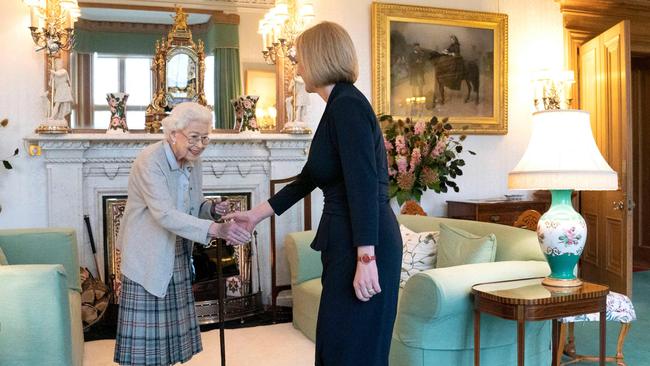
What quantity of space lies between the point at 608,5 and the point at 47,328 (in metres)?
5.77

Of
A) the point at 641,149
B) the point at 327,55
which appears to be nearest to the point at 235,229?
the point at 327,55

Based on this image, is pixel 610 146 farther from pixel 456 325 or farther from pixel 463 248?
pixel 456 325

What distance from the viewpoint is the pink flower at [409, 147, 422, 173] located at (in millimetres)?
4547

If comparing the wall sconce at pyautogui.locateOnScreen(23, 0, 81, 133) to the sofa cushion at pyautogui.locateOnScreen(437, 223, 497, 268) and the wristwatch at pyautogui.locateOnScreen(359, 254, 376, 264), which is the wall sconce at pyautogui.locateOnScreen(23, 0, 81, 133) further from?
the wristwatch at pyautogui.locateOnScreen(359, 254, 376, 264)

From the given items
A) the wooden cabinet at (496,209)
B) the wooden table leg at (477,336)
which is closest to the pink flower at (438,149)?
the wooden cabinet at (496,209)

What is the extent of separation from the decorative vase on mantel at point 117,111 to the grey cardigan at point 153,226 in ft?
7.58

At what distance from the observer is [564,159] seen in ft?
8.86

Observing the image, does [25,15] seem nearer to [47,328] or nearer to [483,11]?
[47,328]

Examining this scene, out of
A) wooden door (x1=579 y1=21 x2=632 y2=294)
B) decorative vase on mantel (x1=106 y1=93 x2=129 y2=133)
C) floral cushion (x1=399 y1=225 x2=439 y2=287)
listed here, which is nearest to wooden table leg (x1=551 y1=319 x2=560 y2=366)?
floral cushion (x1=399 y1=225 x2=439 y2=287)

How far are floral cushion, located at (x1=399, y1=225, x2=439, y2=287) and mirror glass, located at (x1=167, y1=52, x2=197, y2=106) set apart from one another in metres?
2.25

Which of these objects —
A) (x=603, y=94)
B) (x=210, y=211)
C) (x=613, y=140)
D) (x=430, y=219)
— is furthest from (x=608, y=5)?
(x=210, y=211)

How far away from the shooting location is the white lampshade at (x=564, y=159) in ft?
8.75

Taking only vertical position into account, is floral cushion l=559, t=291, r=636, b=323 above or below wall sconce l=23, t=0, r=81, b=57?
below

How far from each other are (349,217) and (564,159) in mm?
1377
